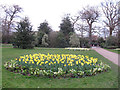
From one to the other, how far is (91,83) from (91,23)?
28.0 meters

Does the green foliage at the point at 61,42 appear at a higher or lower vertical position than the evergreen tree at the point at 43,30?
lower

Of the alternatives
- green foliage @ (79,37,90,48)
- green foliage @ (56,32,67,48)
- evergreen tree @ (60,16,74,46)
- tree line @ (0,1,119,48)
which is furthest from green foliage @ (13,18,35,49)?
evergreen tree @ (60,16,74,46)

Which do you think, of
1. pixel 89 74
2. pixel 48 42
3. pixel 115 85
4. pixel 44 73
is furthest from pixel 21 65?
pixel 48 42

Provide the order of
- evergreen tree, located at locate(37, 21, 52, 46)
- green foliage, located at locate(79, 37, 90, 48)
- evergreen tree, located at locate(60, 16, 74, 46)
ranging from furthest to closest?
1. evergreen tree, located at locate(60, 16, 74, 46)
2. green foliage, located at locate(79, 37, 90, 48)
3. evergreen tree, located at locate(37, 21, 52, 46)

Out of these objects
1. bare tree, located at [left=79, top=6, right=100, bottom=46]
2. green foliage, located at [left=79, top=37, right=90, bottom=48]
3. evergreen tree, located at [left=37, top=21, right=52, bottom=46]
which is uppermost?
bare tree, located at [left=79, top=6, right=100, bottom=46]

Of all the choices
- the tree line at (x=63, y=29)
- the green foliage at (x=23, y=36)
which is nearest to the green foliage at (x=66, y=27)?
the tree line at (x=63, y=29)

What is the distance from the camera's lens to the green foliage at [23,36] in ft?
51.6

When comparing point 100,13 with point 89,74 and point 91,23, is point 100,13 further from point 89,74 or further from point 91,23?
point 89,74

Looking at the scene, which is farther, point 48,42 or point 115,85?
point 48,42

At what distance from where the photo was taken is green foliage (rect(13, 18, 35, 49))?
15.7m

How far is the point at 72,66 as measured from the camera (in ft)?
15.9

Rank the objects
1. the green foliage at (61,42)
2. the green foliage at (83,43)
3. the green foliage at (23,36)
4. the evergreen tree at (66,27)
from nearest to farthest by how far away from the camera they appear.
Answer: the green foliage at (23,36) → the green foliage at (61,42) → the green foliage at (83,43) → the evergreen tree at (66,27)

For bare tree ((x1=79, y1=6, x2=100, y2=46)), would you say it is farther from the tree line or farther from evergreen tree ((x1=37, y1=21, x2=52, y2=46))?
evergreen tree ((x1=37, y1=21, x2=52, y2=46))

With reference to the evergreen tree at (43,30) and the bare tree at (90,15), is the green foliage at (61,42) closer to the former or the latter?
the evergreen tree at (43,30)
